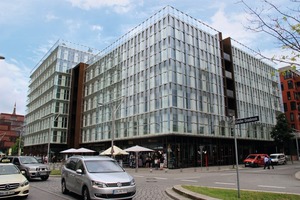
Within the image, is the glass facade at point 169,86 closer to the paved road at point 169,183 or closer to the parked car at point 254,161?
the parked car at point 254,161

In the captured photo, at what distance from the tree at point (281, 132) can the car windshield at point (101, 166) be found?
1825 inches

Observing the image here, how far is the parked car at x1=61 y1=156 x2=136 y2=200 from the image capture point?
28.8ft

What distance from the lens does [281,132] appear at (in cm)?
4941

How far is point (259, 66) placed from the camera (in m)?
54.4

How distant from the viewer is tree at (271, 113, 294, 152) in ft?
161

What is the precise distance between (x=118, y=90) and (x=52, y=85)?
24516mm

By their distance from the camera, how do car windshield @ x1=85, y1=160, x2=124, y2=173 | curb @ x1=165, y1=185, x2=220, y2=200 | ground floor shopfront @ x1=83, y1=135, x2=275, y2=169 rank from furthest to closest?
ground floor shopfront @ x1=83, y1=135, x2=275, y2=169, car windshield @ x1=85, y1=160, x2=124, y2=173, curb @ x1=165, y1=185, x2=220, y2=200

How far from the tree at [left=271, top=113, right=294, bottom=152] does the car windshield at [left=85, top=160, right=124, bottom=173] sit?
4635 cm

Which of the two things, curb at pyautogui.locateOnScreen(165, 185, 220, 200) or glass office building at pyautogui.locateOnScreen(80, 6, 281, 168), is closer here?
curb at pyautogui.locateOnScreen(165, 185, 220, 200)

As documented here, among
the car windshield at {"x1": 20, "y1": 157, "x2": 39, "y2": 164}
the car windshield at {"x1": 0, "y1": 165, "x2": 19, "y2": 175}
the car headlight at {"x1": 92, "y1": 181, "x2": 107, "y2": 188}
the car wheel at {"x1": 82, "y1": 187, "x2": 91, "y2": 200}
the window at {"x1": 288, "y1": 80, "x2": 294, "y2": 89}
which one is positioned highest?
the window at {"x1": 288, "y1": 80, "x2": 294, "y2": 89}

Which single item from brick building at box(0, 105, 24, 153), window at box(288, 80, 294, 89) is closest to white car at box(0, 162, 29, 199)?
window at box(288, 80, 294, 89)

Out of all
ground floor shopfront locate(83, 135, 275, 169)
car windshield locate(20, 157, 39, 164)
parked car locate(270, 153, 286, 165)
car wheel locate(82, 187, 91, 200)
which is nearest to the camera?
car wheel locate(82, 187, 91, 200)

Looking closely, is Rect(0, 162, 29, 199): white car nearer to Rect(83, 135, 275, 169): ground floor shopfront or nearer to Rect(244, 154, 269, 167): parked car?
Rect(83, 135, 275, 169): ground floor shopfront

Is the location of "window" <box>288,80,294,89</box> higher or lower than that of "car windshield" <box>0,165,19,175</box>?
Answer: higher
